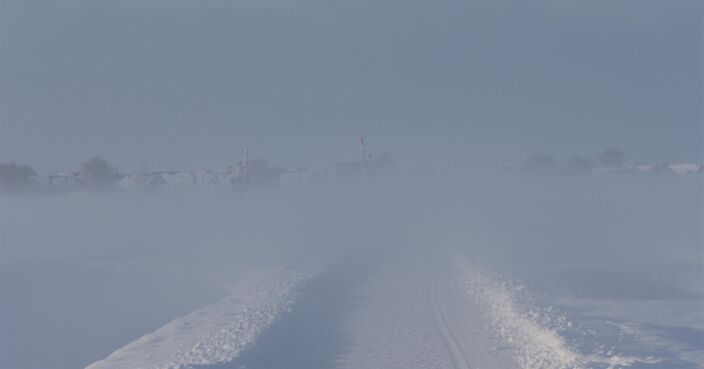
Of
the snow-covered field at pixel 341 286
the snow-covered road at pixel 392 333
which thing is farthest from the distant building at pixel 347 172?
the snow-covered road at pixel 392 333

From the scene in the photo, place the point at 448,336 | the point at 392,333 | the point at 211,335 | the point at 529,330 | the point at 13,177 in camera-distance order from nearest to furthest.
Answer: the point at 448,336
the point at 529,330
the point at 392,333
the point at 211,335
the point at 13,177

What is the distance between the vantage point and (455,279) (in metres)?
29.0

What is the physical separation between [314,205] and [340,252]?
40.4 m

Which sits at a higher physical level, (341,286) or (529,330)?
(529,330)

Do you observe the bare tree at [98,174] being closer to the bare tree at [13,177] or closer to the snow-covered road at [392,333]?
the bare tree at [13,177]

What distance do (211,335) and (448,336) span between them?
4.59m

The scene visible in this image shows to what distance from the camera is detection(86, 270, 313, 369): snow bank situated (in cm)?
1579

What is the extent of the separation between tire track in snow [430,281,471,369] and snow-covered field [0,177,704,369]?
0.16 ft

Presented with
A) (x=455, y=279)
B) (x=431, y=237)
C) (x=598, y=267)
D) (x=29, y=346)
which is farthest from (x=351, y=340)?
(x=431, y=237)

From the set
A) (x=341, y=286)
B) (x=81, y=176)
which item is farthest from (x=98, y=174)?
(x=341, y=286)

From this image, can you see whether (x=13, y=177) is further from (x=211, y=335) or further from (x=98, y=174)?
(x=211, y=335)

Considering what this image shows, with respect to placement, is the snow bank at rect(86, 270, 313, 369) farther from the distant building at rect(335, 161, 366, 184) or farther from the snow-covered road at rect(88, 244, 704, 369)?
the distant building at rect(335, 161, 366, 184)

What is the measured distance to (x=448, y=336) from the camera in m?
17.7

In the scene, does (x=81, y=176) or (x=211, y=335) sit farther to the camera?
(x=81, y=176)
